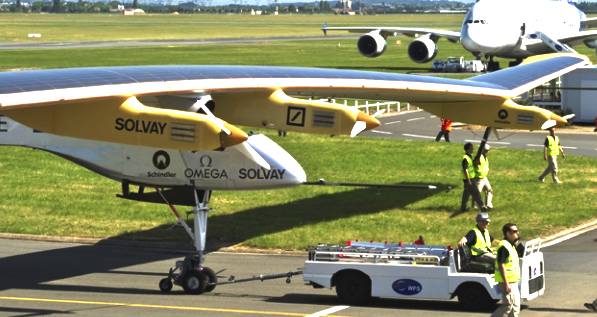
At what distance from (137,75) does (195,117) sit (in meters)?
3.81

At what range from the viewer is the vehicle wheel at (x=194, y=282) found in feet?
88.9

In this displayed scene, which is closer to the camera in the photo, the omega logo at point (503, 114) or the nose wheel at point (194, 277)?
the nose wheel at point (194, 277)

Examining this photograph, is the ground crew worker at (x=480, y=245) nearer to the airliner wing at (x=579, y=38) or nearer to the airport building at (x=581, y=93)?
the airport building at (x=581, y=93)

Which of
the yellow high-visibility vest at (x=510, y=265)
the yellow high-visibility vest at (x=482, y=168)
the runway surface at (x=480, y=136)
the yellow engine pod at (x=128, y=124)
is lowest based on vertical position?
the runway surface at (x=480, y=136)

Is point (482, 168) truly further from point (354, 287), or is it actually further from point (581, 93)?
point (581, 93)

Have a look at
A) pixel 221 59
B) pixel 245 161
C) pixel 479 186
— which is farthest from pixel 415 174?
pixel 221 59

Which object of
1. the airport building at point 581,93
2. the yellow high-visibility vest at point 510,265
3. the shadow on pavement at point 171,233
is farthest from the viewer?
the airport building at point 581,93

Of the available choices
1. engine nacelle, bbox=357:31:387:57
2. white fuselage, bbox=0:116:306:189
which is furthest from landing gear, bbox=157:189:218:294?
engine nacelle, bbox=357:31:387:57

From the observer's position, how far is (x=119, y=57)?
12000 centimetres

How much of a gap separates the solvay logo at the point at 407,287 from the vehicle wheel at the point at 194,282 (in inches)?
177

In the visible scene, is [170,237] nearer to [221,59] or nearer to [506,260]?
[506,260]

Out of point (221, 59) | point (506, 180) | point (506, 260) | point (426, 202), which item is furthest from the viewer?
point (221, 59)

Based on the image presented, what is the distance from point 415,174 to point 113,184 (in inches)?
424

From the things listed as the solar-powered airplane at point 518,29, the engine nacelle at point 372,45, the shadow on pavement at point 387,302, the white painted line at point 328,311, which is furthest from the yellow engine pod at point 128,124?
the engine nacelle at point 372,45
